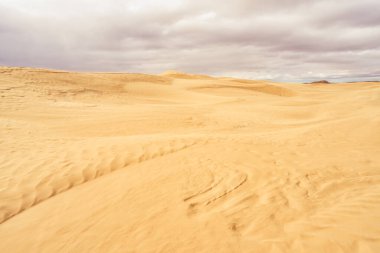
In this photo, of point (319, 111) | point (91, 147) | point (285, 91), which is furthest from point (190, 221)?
point (285, 91)

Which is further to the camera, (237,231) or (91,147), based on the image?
(91,147)

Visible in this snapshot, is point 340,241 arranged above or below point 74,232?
above

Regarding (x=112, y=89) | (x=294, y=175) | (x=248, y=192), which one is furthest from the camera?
(x=112, y=89)

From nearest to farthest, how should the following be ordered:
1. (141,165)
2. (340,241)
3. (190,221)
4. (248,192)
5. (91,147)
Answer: (340,241) → (190,221) → (248,192) → (141,165) → (91,147)

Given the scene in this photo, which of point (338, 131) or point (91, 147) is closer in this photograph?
point (91, 147)

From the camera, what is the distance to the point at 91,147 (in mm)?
6051

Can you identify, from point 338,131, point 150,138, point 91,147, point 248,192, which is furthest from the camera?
point 338,131

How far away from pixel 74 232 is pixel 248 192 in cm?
239

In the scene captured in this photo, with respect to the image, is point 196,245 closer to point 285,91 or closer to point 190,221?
point 190,221

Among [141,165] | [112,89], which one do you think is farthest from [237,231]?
[112,89]

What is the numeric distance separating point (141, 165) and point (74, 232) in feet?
7.07

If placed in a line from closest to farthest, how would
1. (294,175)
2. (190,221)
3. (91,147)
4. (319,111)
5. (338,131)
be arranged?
(190,221)
(294,175)
(91,147)
(338,131)
(319,111)

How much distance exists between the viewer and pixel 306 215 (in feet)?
10.8

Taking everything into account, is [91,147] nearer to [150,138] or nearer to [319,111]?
[150,138]
